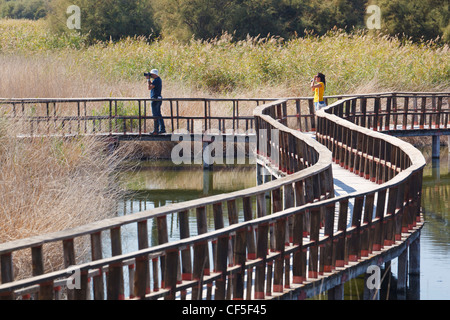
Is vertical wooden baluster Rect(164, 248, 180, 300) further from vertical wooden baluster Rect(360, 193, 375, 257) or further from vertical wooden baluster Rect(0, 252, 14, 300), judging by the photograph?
vertical wooden baluster Rect(360, 193, 375, 257)

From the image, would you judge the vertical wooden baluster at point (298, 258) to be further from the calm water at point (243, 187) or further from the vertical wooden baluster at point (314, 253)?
the calm water at point (243, 187)

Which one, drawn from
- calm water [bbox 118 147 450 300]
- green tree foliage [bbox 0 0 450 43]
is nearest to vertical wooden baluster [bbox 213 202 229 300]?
calm water [bbox 118 147 450 300]

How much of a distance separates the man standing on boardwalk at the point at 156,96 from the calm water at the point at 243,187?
110cm

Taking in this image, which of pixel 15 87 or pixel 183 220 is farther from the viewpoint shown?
pixel 15 87

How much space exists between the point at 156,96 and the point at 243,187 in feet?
9.09

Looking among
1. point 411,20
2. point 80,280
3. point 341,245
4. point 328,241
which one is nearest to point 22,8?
point 411,20

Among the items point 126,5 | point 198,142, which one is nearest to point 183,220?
point 198,142

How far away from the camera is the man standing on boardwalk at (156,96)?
1738cm

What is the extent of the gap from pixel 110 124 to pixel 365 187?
8.82m

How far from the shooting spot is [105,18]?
34469 mm

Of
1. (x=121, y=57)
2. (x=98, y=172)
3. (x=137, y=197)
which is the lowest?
(x=137, y=197)

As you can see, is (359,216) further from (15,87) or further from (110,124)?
(15,87)

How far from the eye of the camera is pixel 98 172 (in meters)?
12.8

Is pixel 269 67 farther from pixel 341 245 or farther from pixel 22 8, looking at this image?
pixel 22 8
